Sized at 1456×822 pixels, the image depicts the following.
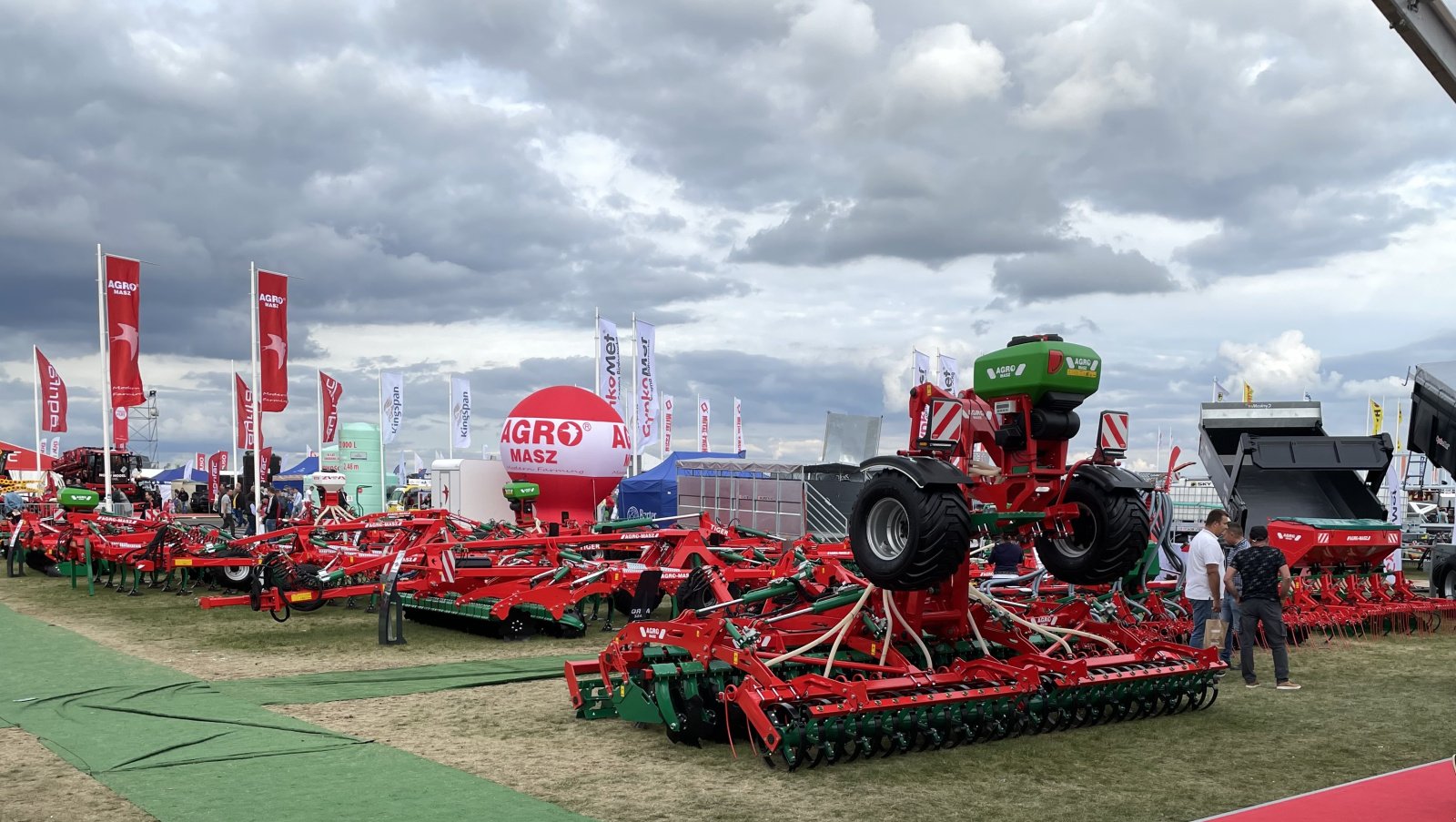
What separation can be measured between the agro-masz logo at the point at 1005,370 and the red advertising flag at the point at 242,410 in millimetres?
29065

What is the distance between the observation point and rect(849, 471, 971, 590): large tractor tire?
6.80 meters

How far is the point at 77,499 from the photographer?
66.1ft

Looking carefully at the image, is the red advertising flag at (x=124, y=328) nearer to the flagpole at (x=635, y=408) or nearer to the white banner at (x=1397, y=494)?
the flagpole at (x=635, y=408)

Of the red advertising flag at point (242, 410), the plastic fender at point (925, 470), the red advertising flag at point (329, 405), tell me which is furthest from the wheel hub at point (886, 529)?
the red advertising flag at point (329, 405)

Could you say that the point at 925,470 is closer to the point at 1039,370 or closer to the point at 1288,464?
the point at 1039,370

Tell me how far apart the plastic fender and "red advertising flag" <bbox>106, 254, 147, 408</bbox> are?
2216 centimetres

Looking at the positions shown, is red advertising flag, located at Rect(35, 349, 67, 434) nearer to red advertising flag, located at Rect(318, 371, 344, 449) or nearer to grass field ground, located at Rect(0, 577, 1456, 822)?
red advertising flag, located at Rect(318, 371, 344, 449)

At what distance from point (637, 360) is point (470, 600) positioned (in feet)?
63.0

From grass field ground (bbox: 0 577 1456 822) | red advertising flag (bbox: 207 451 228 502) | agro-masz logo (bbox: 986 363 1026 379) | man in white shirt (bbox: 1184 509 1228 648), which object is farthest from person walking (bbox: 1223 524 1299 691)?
red advertising flag (bbox: 207 451 228 502)

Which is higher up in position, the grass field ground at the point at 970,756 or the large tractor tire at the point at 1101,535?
the large tractor tire at the point at 1101,535

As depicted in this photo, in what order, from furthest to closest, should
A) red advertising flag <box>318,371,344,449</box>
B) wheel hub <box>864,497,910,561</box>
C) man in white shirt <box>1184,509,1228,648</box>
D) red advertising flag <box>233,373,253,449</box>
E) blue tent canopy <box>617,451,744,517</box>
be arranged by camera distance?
red advertising flag <box>318,371,344,449</box>, red advertising flag <box>233,373,253,449</box>, blue tent canopy <box>617,451,744,517</box>, man in white shirt <box>1184,509,1228,648</box>, wheel hub <box>864,497,910,561</box>

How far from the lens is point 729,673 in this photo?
7266 mm

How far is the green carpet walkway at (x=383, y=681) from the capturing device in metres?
8.98

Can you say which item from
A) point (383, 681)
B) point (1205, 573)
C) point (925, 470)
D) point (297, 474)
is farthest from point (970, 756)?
point (297, 474)
